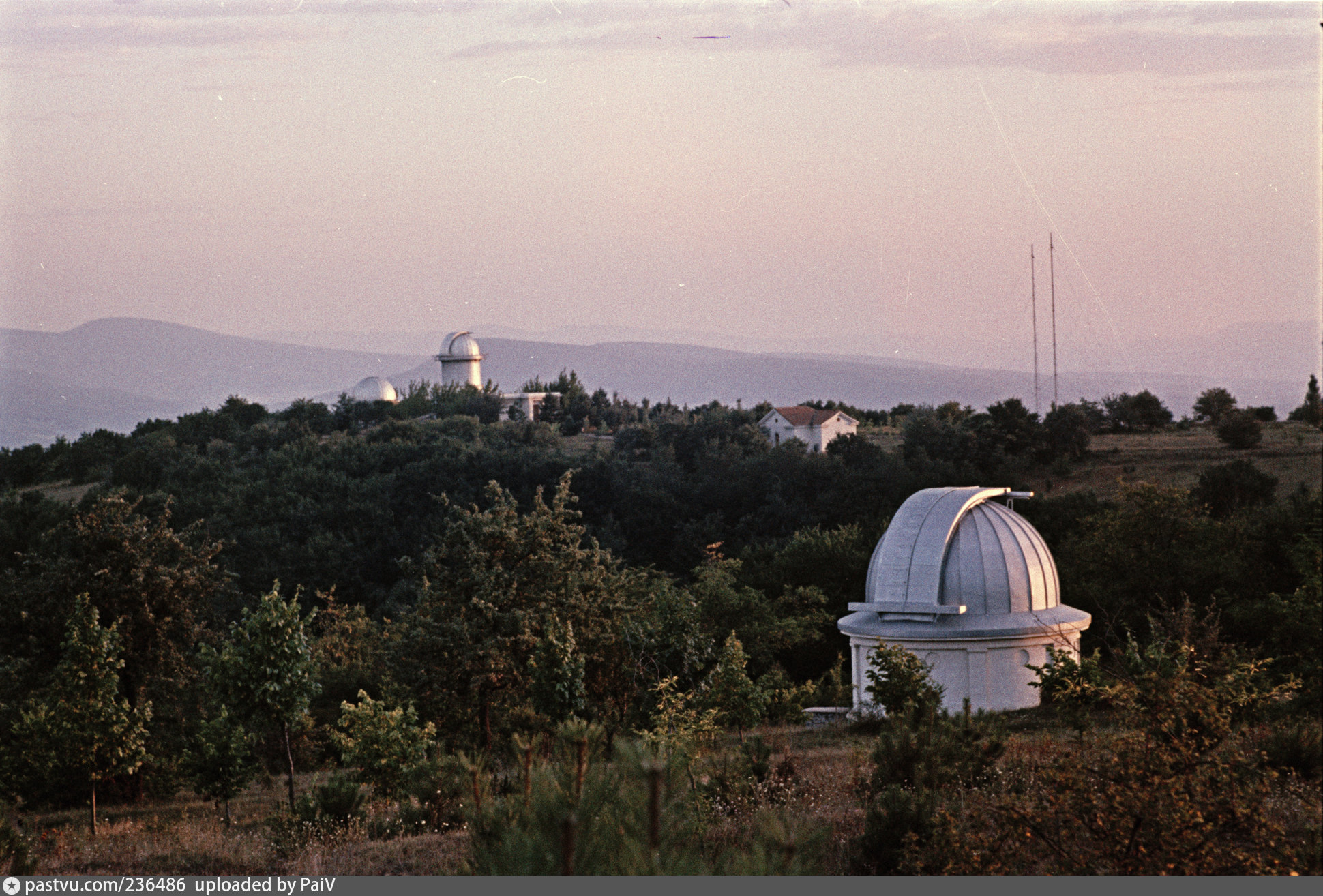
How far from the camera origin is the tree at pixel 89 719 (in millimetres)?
12203

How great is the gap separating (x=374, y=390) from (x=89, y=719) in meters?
52.5

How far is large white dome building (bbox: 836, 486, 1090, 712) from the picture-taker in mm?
14211

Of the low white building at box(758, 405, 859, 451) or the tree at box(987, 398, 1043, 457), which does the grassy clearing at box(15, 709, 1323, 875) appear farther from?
the low white building at box(758, 405, 859, 451)

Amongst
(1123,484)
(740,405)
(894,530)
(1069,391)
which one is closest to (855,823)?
(894,530)

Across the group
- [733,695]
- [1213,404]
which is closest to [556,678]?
[733,695]

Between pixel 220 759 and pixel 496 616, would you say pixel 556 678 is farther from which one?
pixel 220 759

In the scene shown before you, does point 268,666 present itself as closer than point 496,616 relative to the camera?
Yes

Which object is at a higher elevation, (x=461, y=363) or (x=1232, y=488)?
(x=461, y=363)

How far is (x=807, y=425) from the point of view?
53156 millimetres

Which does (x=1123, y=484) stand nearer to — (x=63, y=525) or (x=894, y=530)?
(x=894, y=530)

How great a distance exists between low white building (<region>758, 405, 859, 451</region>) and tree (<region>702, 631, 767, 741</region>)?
38.8 m

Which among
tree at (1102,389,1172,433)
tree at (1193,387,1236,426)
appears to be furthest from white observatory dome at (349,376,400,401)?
tree at (1193,387,1236,426)

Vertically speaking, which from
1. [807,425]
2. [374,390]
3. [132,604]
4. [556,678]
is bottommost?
[556,678]

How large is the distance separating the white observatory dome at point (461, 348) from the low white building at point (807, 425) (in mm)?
15645
